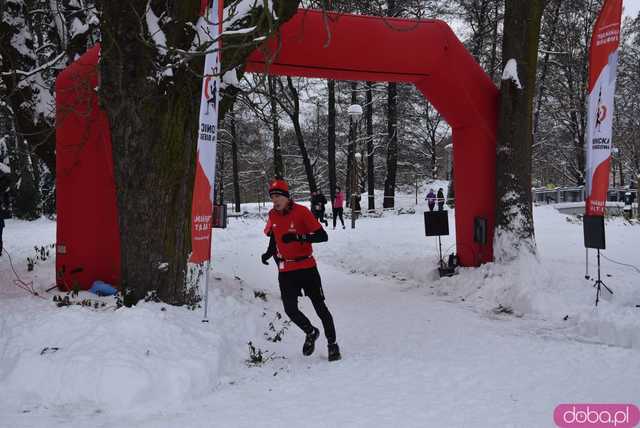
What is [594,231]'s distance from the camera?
6.55 metres

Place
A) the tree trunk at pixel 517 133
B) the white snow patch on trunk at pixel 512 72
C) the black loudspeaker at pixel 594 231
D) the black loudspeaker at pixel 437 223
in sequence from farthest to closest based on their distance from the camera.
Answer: the black loudspeaker at pixel 437 223, the white snow patch on trunk at pixel 512 72, the tree trunk at pixel 517 133, the black loudspeaker at pixel 594 231

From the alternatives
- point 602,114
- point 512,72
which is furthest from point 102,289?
point 512,72

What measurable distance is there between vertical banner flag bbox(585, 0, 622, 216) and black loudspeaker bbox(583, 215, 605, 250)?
0.57 feet

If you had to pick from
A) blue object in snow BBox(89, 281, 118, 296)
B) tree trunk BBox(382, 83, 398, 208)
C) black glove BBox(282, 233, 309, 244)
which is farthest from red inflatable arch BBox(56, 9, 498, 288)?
tree trunk BBox(382, 83, 398, 208)

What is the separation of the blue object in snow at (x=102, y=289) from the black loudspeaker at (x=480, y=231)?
5.70 metres

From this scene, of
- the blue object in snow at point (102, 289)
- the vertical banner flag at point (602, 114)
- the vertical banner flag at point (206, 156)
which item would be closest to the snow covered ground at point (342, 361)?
the blue object in snow at point (102, 289)

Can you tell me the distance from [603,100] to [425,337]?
4022mm

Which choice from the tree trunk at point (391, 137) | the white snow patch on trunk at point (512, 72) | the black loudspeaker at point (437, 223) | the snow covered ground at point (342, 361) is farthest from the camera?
the tree trunk at point (391, 137)

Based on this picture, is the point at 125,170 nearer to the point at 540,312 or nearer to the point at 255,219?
the point at 540,312

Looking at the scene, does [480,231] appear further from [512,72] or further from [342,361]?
[342,361]

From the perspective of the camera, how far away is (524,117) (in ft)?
27.3

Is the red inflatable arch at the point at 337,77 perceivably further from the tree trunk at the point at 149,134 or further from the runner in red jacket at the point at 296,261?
the runner in red jacket at the point at 296,261

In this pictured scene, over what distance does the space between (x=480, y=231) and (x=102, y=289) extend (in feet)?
19.3

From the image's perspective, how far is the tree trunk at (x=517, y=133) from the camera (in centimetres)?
805
